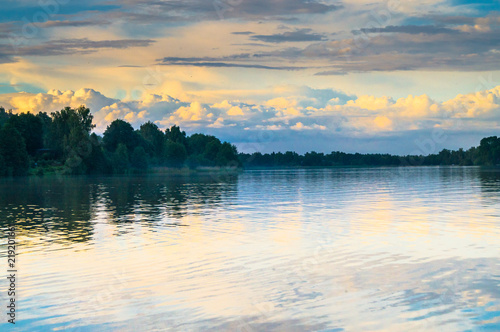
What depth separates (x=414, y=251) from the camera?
79.8 feet

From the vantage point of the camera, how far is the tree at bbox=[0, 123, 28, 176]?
536 feet

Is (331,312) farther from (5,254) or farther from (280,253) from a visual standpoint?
(5,254)

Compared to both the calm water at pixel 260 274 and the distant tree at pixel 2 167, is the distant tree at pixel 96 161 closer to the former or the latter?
the distant tree at pixel 2 167

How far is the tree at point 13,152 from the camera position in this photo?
16325 centimetres

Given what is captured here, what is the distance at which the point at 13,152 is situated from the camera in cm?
16450

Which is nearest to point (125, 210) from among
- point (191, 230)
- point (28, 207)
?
point (28, 207)

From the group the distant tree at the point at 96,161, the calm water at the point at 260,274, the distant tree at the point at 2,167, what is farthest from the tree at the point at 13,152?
the calm water at the point at 260,274

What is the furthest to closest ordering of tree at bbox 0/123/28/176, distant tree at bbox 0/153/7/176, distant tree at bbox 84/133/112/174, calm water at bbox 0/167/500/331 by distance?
distant tree at bbox 84/133/112/174, tree at bbox 0/123/28/176, distant tree at bbox 0/153/7/176, calm water at bbox 0/167/500/331

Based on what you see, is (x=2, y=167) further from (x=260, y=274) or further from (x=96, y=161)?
(x=260, y=274)

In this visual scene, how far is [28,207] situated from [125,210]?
1028 cm

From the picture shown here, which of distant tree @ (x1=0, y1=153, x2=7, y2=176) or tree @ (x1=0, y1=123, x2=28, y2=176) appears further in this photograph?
tree @ (x1=0, y1=123, x2=28, y2=176)

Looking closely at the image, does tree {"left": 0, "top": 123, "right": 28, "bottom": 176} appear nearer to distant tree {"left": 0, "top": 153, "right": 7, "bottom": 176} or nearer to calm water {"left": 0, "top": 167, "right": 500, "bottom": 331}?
distant tree {"left": 0, "top": 153, "right": 7, "bottom": 176}

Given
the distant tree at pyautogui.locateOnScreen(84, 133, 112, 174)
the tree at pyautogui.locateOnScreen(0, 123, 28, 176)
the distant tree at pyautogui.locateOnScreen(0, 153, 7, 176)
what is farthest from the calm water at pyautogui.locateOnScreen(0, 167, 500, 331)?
the distant tree at pyautogui.locateOnScreen(84, 133, 112, 174)

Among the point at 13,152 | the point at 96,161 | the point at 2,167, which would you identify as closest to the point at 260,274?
the point at 2,167
